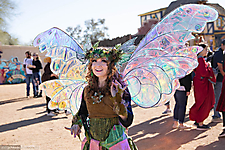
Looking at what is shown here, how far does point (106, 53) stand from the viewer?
2389 mm

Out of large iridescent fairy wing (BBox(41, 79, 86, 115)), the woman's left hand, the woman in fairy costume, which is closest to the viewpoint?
the woman's left hand

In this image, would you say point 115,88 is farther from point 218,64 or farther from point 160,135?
→ point 218,64

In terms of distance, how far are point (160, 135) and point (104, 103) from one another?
304 centimetres

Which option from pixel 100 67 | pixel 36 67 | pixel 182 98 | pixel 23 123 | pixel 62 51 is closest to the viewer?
pixel 100 67

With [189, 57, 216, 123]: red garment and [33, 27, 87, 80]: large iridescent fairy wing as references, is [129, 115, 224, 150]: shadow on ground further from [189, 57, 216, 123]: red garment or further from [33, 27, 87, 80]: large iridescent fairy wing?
[33, 27, 87, 80]: large iridescent fairy wing

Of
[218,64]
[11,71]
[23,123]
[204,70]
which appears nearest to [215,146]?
[204,70]

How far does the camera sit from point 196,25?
7.86ft

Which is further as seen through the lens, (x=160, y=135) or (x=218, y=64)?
(x=218, y=64)

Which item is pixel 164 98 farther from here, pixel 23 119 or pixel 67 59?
pixel 23 119

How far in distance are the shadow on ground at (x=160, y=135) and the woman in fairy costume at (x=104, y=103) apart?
2.14 meters

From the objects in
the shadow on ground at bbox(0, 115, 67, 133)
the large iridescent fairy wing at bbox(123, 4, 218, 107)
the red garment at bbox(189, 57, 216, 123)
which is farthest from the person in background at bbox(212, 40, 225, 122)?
the shadow on ground at bbox(0, 115, 67, 133)

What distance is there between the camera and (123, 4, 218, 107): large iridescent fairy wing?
2.50 meters

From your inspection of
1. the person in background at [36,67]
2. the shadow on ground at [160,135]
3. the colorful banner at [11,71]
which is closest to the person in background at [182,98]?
→ the shadow on ground at [160,135]

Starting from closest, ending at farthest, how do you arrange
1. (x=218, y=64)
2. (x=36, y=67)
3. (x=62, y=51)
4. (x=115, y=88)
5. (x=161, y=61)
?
(x=115, y=88) → (x=161, y=61) → (x=62, y=51) → (x=218, y=64) → (x=36, y=67)
